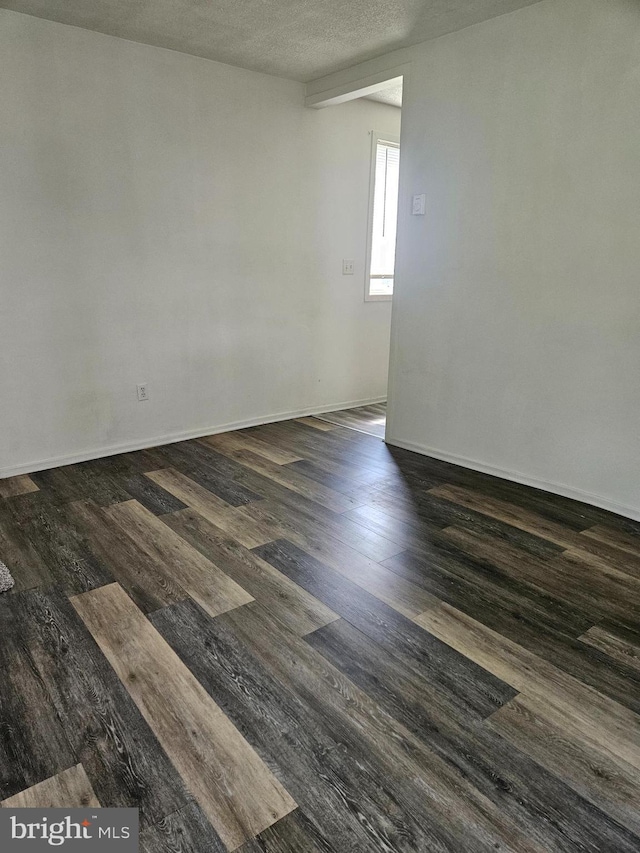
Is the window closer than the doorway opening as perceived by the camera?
No

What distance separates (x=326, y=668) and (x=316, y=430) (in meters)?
2.65

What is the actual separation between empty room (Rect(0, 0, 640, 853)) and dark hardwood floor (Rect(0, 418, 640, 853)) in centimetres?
1

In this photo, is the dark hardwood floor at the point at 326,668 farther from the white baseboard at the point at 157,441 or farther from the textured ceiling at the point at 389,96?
the textured ceiling at the point at 389,96

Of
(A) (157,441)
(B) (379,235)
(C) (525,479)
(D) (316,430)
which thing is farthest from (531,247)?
(A) (157,441)

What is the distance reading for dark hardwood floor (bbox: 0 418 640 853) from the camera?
1283 millimetres

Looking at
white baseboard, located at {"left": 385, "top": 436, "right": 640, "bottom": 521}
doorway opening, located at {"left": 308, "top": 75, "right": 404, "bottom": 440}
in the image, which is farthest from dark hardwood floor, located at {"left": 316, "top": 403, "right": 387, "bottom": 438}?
white baseboard, located at {"left": 385, "top": 436, "right": 640, "bottom": 521}

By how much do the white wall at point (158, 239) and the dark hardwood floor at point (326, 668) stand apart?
2.78 feet

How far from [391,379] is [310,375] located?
99 cm

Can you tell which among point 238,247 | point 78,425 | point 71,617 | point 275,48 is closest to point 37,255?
point 78,425

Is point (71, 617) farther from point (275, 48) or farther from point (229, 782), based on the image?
point (275, 48)

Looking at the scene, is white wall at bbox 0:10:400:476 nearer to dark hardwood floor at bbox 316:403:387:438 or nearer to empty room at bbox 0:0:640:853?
empty room at bbox 0:0:640:853

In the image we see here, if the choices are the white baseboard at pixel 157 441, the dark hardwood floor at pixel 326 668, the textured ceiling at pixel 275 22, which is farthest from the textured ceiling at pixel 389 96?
the dark hardwood floor at pixel 326 668

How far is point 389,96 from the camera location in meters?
4.38

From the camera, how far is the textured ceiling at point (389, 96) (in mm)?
4223
